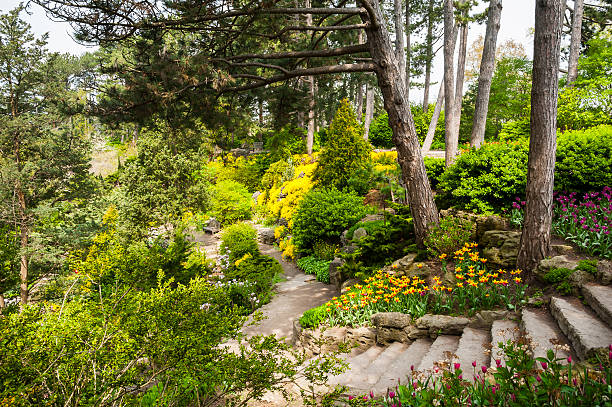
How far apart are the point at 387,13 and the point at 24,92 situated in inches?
780

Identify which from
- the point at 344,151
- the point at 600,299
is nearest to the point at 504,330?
the point at 600,299

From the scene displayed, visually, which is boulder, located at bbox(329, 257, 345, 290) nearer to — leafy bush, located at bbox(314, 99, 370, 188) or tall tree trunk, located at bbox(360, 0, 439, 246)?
tall tree trunk, located at bbox(360, 0, 439, 246)

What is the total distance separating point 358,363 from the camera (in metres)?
3.95

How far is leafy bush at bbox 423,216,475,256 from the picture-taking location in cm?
520

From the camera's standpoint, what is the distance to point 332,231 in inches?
353

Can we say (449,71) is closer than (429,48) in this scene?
Yes

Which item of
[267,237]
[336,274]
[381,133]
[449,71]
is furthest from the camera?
[381,133]

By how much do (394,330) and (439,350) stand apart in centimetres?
83

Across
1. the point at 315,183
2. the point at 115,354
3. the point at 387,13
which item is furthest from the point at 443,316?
the point at 387,13

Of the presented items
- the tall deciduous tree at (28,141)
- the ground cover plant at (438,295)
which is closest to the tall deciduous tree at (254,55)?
the ground cover plant at (438,295)

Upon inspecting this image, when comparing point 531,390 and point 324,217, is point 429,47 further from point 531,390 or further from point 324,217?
point 531,390

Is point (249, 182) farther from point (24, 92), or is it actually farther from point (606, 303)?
point (606, 303)

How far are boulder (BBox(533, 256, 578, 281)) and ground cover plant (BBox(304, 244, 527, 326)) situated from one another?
232 mm

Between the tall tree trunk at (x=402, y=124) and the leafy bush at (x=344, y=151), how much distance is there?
16.2ft
